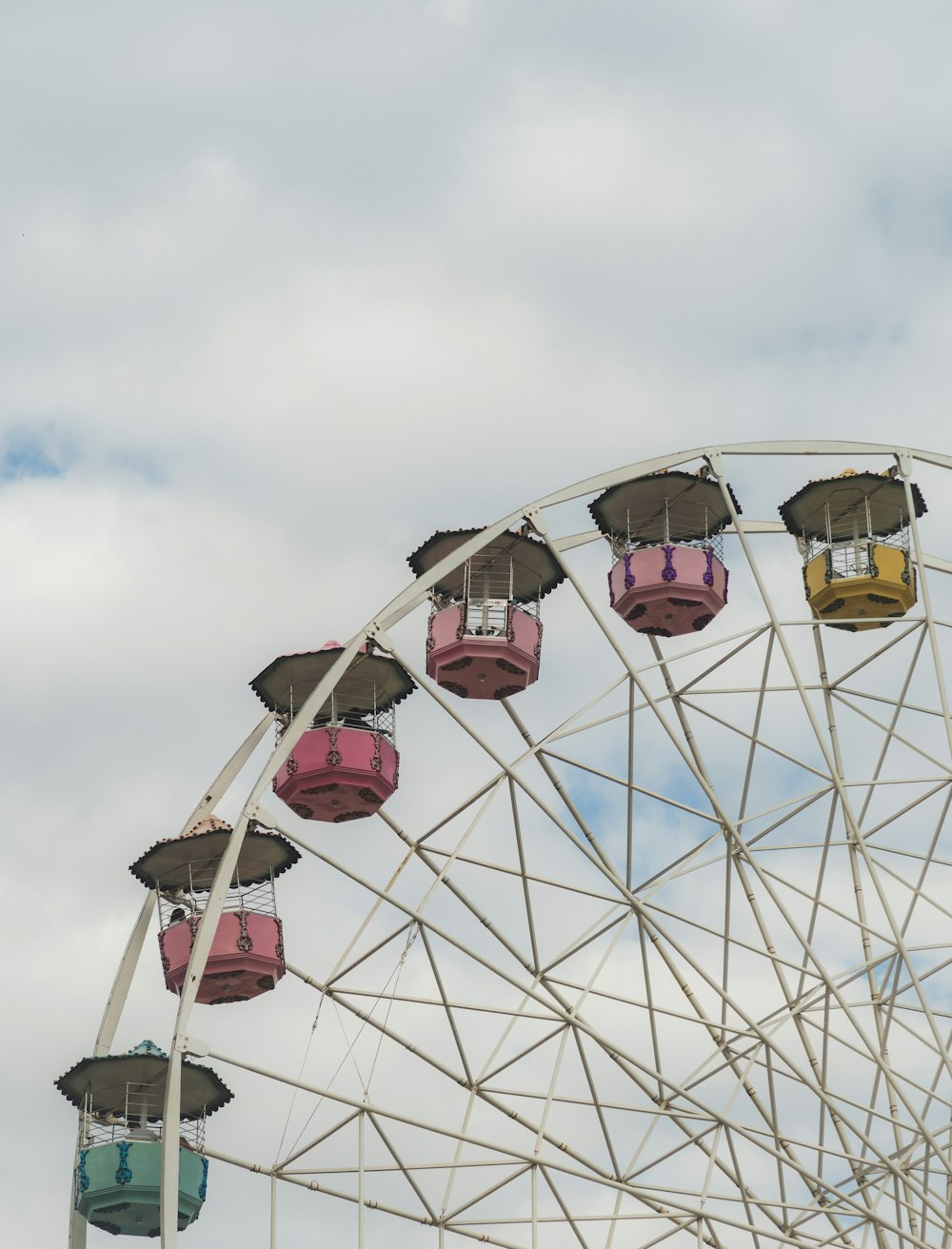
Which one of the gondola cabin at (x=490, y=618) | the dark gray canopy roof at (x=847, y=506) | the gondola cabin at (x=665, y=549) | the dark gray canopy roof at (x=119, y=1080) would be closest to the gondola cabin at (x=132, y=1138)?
the dark gray canopy roof at (x=119, y=1080)

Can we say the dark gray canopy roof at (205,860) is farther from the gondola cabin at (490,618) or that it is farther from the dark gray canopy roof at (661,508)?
the dark gray canopy roof at (661,508)

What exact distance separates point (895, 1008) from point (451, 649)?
34.1 feet

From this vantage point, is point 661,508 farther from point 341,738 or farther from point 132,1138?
point 132,1138

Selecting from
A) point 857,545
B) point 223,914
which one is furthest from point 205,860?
point 857,545

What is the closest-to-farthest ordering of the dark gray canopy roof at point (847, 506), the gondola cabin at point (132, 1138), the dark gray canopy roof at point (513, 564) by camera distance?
the gondola cabin at point (132, 1138) < the dark gray canopy roof at point (513, 564) < the dark gray canopy roof at point (847, 506)

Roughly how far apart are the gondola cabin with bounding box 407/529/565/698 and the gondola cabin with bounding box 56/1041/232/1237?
7.70m

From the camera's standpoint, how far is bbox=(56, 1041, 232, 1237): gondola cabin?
3509cm

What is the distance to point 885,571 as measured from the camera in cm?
3934

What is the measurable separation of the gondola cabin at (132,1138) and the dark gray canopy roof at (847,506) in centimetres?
1400

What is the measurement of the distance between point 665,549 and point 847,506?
11.7ft

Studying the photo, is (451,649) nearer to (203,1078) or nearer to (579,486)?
(579,486)

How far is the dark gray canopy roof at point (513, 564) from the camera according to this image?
3816 cm

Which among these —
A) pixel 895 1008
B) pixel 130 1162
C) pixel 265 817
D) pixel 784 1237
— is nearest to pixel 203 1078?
pixel 130 1162

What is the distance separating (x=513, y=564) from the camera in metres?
38.3
